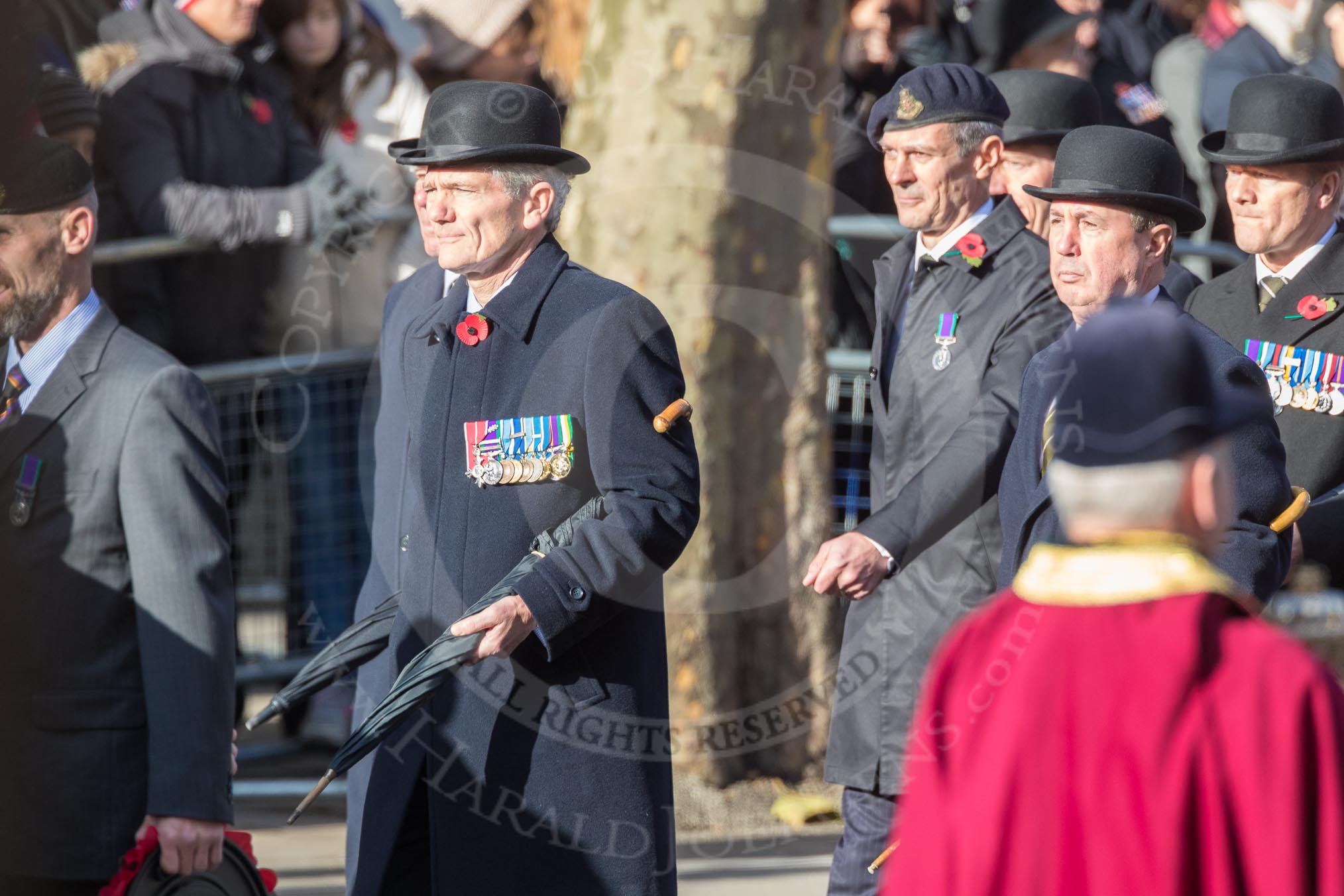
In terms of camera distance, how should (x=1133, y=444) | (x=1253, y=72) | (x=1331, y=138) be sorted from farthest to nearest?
(x=1253, y=72) → (x=1331, y=138) → (x=1133, y=444)

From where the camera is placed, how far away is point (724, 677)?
7355 mm

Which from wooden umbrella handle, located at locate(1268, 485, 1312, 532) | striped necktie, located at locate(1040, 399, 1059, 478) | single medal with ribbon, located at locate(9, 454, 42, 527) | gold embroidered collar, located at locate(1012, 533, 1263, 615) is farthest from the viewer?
single medal with ribbon, located at locate(9, 454, 42, 527)

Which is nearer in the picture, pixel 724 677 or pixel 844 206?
pixel 724 677

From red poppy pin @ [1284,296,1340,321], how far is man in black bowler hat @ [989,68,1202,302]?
458 millimetres

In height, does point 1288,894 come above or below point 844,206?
below

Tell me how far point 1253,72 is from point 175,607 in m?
6.30

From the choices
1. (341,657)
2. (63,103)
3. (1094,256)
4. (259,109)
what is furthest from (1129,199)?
(259,109)

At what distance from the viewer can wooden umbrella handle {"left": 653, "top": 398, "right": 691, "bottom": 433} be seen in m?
3.79

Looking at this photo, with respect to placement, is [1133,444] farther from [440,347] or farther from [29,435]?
[29,435]

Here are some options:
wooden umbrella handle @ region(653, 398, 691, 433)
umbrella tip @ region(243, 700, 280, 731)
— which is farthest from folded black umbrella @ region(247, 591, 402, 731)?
→ wooden umbrella handle @ region(653, 398, 691, 433)

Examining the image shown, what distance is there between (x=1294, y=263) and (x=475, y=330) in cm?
223

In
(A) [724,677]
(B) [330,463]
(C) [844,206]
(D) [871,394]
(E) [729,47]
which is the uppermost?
(E) [729,47]

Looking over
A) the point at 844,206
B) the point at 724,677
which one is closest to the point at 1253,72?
the point at 844,206

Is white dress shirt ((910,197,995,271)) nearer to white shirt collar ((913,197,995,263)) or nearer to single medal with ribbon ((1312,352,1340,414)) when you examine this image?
white shirt collar ((913,197,995,263))
